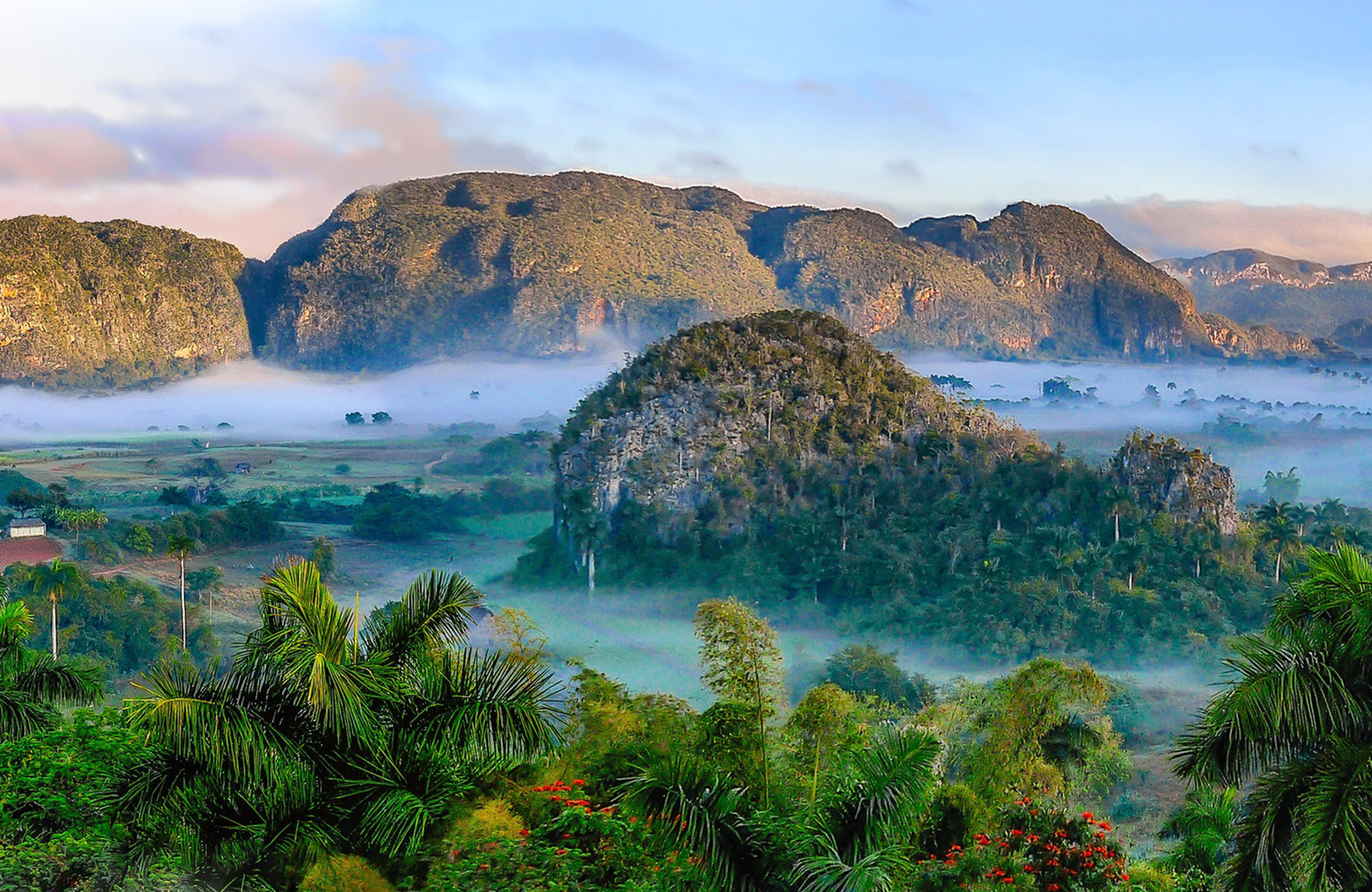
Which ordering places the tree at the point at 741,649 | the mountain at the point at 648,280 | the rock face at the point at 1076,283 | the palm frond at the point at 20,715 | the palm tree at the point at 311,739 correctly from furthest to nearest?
the rock face at the point at 1076,283, the mountain at the point at 648,280, the palm frond at the point at 20,715, the tree at the point at 741,649, the palm tree at the point at 311,739

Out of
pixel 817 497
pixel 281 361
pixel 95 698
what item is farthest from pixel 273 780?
pixel 281 361

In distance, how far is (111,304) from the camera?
14200 cm

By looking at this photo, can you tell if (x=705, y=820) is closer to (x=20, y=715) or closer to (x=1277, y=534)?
(x=20, y=715)

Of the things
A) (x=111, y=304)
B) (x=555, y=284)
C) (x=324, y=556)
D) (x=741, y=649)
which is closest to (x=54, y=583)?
(x=324, y=556)

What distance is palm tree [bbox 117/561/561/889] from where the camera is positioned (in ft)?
25.5

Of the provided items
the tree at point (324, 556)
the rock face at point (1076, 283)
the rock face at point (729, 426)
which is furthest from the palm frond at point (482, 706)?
the rock face at point (1076, 283)

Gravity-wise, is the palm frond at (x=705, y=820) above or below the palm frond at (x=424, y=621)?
below

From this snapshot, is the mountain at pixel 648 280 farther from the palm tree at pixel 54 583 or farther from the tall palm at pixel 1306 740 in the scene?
the tall palm at pixel 1306 740

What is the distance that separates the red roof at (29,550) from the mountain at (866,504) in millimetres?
19537

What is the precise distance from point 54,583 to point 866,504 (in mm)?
28895

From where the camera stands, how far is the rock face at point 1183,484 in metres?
44.3

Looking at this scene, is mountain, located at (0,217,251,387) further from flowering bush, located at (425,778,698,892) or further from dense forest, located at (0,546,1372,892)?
flowering bush, located at (425,778,698,892)

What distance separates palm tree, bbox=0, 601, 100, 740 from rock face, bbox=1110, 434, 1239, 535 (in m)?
39.4

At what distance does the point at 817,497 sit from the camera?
50.9m
